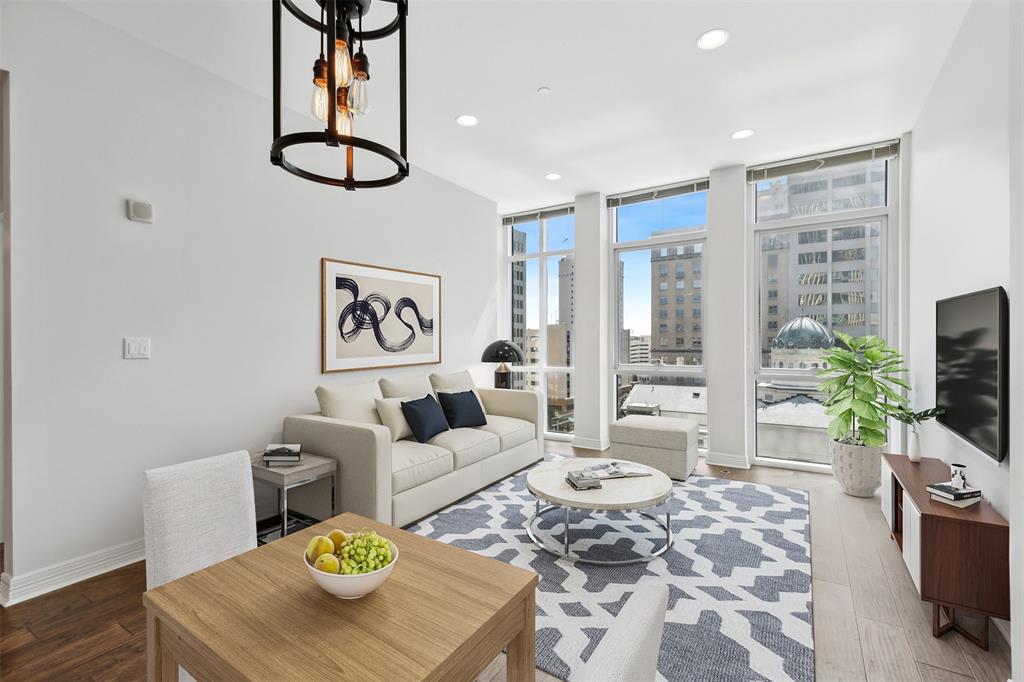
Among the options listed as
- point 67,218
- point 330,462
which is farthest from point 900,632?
point 67,218

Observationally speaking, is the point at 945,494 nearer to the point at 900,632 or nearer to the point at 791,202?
the point at 900,632

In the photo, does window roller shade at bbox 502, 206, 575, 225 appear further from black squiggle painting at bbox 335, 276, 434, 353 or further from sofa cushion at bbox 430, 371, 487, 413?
sofa cushion at bbox 430, 371, 487, 413

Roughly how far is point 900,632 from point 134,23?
455cm

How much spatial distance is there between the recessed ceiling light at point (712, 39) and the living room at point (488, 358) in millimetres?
11

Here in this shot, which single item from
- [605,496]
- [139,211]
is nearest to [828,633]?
[605,496]

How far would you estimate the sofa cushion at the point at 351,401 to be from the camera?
3.36m

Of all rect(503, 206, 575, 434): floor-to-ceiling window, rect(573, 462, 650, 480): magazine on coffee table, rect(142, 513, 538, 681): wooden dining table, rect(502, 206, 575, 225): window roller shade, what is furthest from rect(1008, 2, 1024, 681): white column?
rect(502, 206, 575, 225): window roller shade

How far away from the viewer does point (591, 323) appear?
5.32 metres

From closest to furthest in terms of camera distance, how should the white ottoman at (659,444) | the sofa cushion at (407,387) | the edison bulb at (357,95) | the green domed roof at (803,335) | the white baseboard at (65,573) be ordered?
the edison bulb at (357,95)
the white baseboard at (65,573)
the sofa cushion at (407,387)
the white ottoman at (659,444)
the green domed roof at (803,335)

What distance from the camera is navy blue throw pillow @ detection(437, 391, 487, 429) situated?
404cm

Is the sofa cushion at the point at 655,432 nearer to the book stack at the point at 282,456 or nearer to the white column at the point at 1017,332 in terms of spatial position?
the white column at the point at 1017,332

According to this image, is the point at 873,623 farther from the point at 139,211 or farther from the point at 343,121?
the point at 139,211

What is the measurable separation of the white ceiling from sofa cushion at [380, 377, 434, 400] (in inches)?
74.8

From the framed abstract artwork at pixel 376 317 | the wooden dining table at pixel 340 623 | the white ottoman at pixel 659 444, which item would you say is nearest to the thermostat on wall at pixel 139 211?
the framed abstract artwork at pixel 376 317
